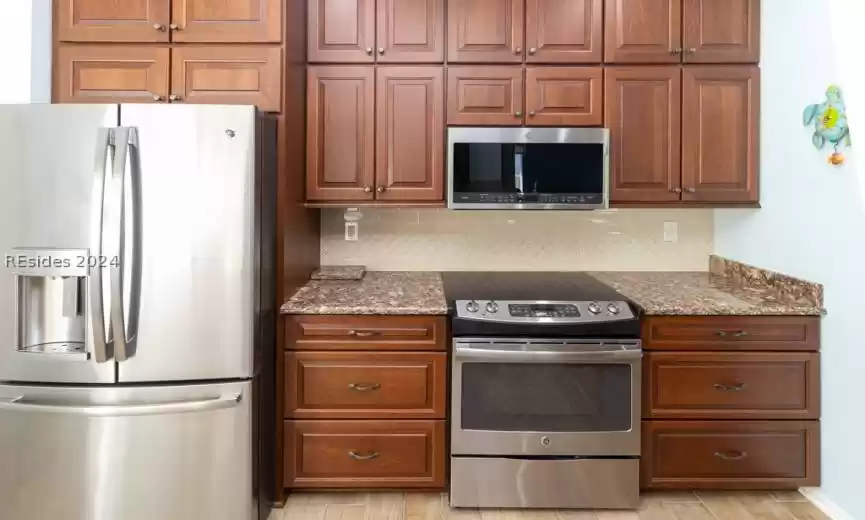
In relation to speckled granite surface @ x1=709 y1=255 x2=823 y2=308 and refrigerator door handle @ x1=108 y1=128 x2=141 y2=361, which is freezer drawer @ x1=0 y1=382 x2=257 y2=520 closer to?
refrigerator door handle @ x1=108 y1=128 x2=141 y2=361

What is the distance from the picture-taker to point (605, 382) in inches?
98.4

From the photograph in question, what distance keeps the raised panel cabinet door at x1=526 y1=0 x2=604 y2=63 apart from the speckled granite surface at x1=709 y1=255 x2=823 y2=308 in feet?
4.06

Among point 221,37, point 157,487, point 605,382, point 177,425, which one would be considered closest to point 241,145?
point 221,37

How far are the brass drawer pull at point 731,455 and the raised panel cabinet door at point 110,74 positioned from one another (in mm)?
2718

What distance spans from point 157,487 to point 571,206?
2039mm

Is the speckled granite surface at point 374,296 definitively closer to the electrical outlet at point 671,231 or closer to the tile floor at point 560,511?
the tile floor at point 560,511

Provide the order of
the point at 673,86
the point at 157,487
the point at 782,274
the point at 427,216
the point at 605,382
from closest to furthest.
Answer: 1. the point at 157,487
2. the point at 605,382
3. the point at 782,274
4. the point at 673,86
5. the point at 427,216

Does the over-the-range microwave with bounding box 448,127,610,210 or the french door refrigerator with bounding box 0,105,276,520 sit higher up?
the over-the-range microwave with bounding box 448,127,610,210

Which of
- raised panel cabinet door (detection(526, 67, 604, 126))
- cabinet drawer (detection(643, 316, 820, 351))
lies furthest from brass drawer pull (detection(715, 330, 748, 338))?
raised panel cabinet door (detection(526, 67, 604, 126))

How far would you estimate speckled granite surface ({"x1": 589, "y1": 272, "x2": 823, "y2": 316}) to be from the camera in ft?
8.28

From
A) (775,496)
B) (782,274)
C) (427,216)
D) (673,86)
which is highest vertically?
(673,86)

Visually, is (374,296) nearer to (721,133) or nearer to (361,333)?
(361,333)

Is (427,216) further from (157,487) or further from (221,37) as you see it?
(157,487)

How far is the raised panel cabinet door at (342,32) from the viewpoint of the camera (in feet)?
9.48
